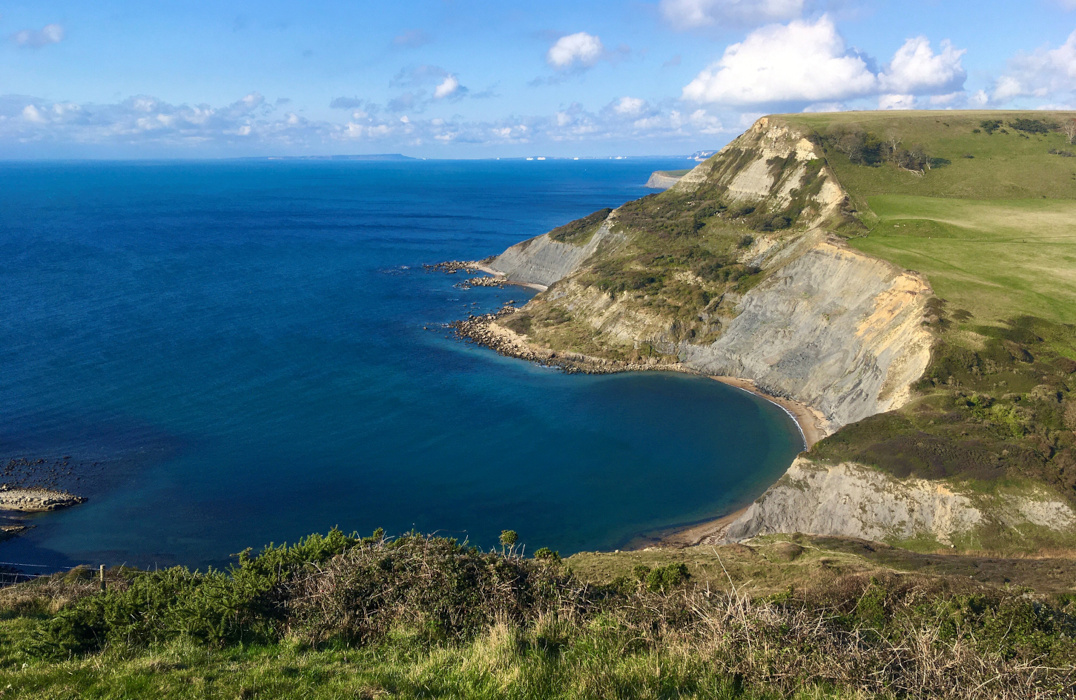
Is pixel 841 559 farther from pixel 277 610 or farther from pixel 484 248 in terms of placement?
pixel 484 248

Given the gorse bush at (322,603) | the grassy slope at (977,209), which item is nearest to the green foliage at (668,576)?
the gorse bush at (322,603)

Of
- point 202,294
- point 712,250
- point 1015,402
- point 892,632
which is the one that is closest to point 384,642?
point 892,632

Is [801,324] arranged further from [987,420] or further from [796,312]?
[987,420]

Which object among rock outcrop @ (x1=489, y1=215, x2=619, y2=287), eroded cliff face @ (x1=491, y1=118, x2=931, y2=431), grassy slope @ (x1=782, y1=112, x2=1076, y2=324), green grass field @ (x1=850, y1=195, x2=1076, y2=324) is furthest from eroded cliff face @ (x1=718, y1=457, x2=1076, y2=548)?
rock outcrop @ (x1=489, y1=215, x2=619, y2=287)

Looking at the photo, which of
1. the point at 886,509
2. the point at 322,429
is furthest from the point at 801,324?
the point at 322,429

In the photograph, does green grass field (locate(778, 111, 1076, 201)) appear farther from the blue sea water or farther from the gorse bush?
the gorse bush

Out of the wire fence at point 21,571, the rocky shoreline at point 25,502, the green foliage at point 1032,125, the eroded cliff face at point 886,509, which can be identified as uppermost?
the green foliage at point 1032,125

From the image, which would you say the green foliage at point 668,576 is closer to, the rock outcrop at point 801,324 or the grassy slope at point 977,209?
the rock outcrop at point 801,324
